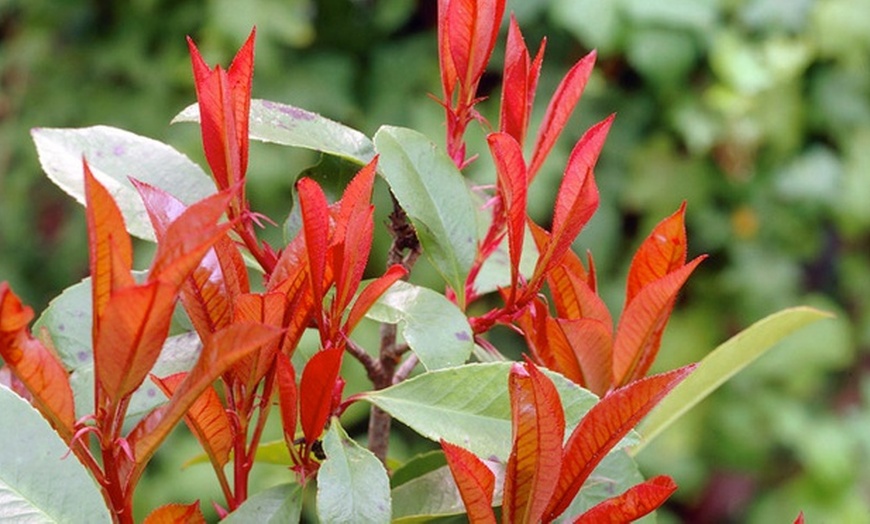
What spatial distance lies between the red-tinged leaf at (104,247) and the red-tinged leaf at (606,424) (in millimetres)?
176

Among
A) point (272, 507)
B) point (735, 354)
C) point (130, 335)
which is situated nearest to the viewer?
point (130, 335)

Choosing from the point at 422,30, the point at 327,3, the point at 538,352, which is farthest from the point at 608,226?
the point at 538,352

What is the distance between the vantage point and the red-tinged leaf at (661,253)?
52 cm

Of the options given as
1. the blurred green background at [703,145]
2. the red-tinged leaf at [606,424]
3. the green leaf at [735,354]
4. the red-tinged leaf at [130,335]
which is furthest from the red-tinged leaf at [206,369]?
the blurred green background at [703,145]

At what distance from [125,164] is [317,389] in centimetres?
20

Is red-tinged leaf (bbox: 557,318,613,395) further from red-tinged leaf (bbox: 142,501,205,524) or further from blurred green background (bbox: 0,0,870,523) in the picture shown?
blurred green background (bbox: 0,0,870,523)

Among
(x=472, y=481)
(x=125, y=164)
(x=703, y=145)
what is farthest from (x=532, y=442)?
(x=703, y=145)

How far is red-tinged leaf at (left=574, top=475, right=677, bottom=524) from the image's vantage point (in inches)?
16.2

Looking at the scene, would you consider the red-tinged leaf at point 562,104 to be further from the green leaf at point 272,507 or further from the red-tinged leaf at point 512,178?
the green leaf at point 272,507

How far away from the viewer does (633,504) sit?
1.36ft

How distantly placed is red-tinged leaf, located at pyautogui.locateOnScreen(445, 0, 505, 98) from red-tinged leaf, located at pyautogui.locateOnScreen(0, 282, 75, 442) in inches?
9.1

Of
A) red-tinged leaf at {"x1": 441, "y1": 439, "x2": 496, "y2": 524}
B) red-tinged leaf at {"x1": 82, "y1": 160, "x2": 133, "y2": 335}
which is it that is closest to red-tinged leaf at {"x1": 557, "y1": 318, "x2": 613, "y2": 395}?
red-tinged leaf at {"x1": 441, "y1": 439, "x2": 496, "y2": 524}

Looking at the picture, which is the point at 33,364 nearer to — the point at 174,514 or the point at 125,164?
the point at 174,514

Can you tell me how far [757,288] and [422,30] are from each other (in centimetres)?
68
